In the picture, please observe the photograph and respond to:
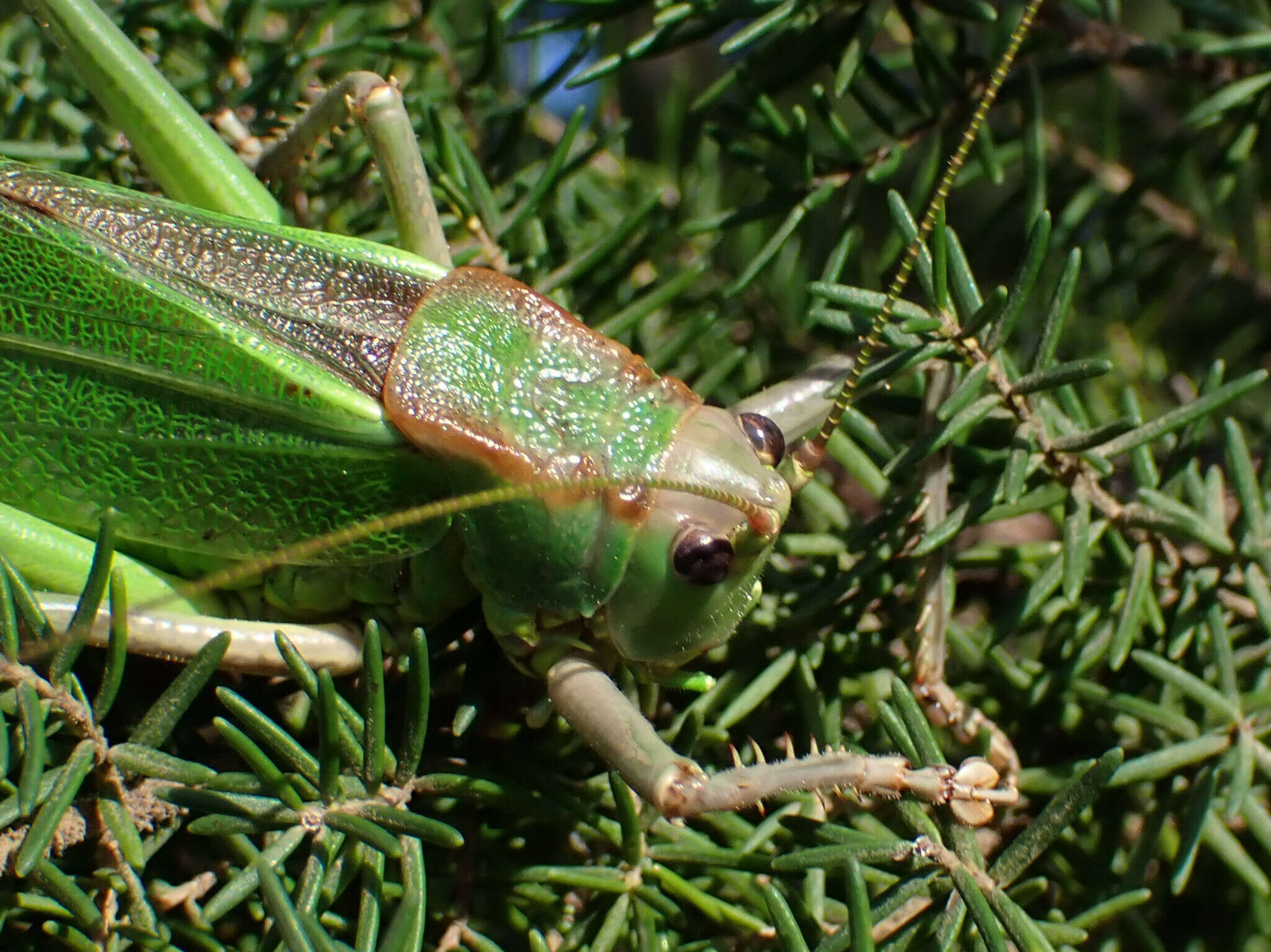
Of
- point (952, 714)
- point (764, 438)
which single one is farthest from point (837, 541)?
point (952, 714)

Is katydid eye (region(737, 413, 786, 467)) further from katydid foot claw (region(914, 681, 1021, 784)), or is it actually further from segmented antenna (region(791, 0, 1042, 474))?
katydid foot claw (region(914, 681, 1021, 784))

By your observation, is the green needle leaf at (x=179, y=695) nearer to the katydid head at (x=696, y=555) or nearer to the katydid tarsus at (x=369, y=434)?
the katydid tarsus at (x=369, y=434)

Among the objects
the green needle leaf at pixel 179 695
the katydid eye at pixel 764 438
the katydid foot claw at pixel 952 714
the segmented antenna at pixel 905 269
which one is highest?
the segmented antenna at pixel 905 269

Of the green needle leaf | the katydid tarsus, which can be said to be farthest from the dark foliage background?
the katydid tarsus

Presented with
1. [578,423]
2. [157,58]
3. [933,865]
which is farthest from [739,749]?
[157,58]

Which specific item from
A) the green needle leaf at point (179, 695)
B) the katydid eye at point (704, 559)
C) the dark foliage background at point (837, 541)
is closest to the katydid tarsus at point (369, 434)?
the katydid eye at point (704, 559)
